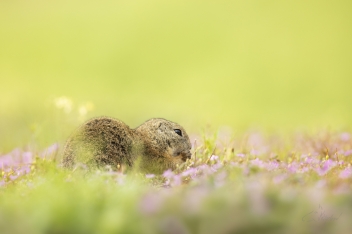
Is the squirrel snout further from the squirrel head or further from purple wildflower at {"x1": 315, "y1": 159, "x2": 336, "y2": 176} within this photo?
purple wildflower at {"x1": 315, "y1": 159, "x2": 336, "y2": 176}

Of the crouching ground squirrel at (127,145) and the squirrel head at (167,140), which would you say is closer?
the crouching ground squirrel at (127,145)

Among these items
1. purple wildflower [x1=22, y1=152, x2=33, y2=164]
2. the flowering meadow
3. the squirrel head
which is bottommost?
the flowering meadow

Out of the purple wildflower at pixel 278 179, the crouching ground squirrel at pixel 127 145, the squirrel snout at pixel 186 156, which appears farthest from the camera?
the squirrel snout at pixel 186 156

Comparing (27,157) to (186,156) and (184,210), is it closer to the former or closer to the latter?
(186,156)

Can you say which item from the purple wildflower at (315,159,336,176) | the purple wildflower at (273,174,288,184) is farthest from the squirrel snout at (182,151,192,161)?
the purple wildflower at (273,174,288,184)

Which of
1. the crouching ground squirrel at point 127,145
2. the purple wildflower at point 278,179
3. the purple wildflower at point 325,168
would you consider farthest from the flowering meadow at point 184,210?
the crouching ground squirrel at point 127,145

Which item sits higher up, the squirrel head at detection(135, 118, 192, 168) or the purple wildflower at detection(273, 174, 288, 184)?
the squirrel head at detection(135, 118, 192, 168)

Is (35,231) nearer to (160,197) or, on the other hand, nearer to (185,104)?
(160,197)

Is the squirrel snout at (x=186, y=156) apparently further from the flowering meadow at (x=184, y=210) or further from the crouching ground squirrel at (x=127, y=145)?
the flowering meadow at (x=184, y=210)
